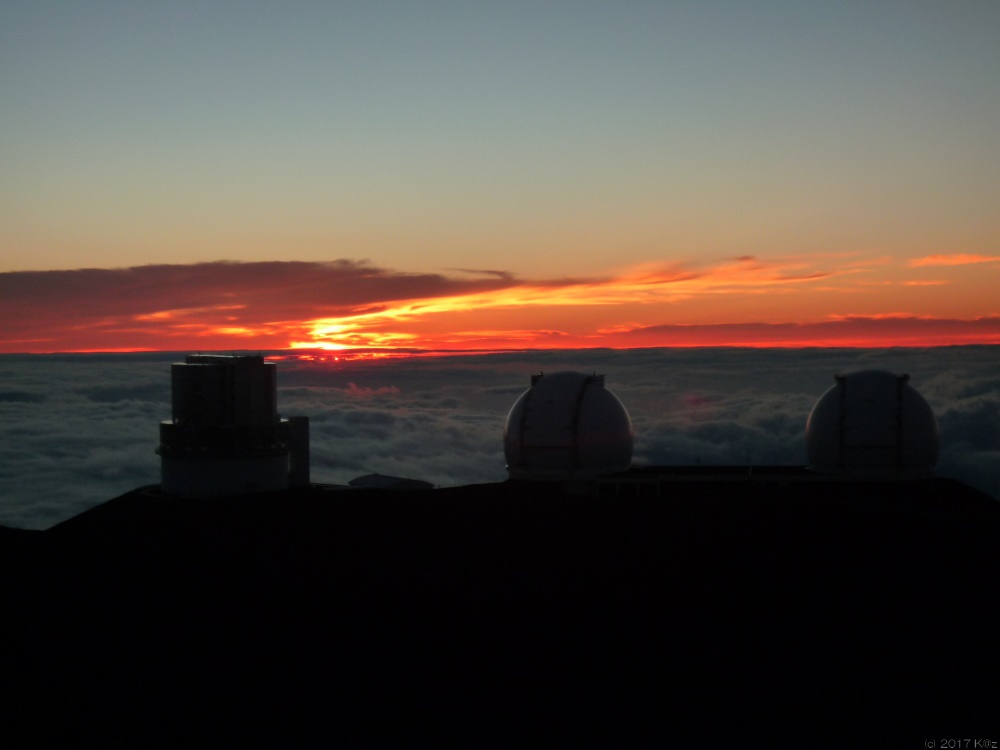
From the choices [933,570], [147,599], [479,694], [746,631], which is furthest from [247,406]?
[933,570]

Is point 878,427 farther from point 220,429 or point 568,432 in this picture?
point 220,429

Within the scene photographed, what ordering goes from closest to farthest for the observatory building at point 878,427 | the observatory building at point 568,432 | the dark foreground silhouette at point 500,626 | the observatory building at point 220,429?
the dark foreground silhouette at point 500,626
the observatory building at point 220,429
the observatory building at point 568,432
the observatory building at point 878,427

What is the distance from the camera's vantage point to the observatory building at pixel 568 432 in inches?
918

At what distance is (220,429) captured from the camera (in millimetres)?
19703

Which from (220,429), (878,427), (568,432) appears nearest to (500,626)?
(220,429)

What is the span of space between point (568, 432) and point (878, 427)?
8.13 m

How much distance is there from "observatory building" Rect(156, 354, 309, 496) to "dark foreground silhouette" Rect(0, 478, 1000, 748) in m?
0.58

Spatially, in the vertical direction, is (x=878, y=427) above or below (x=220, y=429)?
below

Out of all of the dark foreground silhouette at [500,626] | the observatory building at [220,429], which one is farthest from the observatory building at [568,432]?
the observatory building at [220,429]

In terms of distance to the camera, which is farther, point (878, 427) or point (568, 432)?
point (878, 427)

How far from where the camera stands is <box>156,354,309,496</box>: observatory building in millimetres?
19609

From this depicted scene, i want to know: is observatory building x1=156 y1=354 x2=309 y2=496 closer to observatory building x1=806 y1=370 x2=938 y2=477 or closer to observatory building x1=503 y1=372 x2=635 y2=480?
observatory building x1=503 y1=372 x2=635 y2=480

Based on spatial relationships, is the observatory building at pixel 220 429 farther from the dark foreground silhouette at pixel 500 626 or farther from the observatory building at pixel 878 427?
the observatory building at pixel 878 427

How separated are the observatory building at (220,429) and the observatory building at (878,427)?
1429 cm
